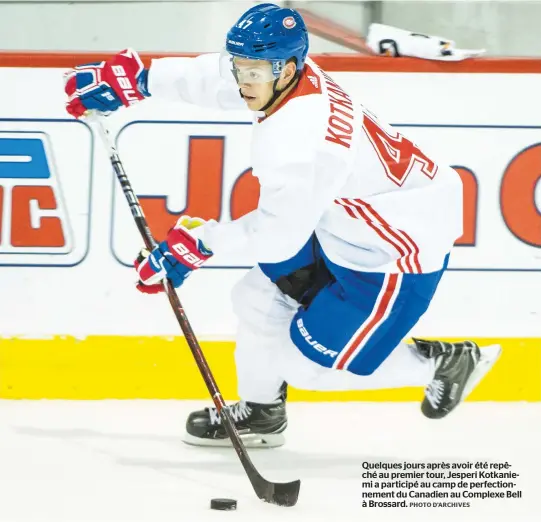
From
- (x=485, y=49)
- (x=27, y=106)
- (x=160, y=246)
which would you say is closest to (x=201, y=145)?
(x=27, y=106)

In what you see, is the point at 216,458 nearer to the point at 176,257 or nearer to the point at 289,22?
the point at 176,257

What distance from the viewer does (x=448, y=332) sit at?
331 cm

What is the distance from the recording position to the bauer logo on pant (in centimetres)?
317

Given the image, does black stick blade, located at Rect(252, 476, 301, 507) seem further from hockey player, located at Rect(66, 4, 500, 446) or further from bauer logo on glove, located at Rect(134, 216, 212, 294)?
bauer logo on glove, located at Rect(134, 216, 212, 294)

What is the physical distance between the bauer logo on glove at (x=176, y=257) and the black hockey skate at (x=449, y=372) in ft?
2.26

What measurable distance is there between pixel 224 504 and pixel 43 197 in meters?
1.24

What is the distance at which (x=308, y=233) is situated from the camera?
235 cm

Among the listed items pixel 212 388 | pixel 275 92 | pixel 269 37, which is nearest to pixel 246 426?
pixel 212 388

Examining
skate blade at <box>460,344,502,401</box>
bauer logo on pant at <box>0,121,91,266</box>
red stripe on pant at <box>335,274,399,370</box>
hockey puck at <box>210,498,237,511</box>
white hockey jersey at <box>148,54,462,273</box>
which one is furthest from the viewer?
bauer logo on pant at <box>0,121,91,266</box>

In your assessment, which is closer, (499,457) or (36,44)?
(499,457)

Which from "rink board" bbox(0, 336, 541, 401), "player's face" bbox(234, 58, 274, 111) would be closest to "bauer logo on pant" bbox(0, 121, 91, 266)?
"rink board" bbox(0, 336, 541, 401)

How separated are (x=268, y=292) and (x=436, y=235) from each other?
0.50 m

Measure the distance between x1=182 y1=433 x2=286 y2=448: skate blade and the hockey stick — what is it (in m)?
0.24

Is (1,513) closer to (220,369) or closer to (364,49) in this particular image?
(220,369)
